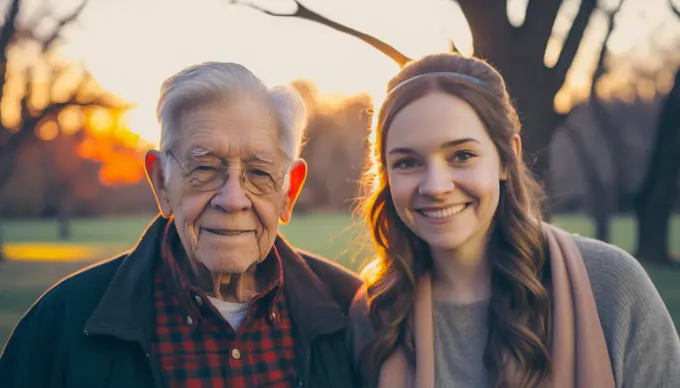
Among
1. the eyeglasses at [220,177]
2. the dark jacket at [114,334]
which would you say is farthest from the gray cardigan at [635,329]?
the eyeglasses at [220,177]

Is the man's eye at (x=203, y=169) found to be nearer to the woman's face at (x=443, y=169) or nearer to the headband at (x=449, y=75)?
the woman's face at (x=443, y=169)

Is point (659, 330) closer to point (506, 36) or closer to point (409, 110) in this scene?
point (409, 110)

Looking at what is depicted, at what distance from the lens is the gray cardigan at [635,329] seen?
280 centimetres

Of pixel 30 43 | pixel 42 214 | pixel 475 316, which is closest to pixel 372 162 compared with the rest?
pixel 475 316

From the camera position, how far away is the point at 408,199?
2965 millimetres

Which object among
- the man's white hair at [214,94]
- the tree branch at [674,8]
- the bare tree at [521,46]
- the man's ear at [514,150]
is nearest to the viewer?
the man's white hair at [214,94]

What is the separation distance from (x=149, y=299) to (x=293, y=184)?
2.40 ft

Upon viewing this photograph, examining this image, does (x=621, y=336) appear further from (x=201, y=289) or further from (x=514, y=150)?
(x=201, y=289)

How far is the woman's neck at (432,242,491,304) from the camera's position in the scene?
3.13 metres

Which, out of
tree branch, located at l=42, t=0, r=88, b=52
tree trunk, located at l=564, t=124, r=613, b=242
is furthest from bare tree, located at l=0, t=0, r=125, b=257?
tree trunk, located at l=564, t=124, r=613, b=242

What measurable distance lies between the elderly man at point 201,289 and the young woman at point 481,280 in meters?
0.36

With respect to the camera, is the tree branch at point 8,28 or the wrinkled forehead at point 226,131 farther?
the tree branch at point 8,28

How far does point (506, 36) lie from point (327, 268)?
293cm

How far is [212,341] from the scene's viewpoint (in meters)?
2.87
